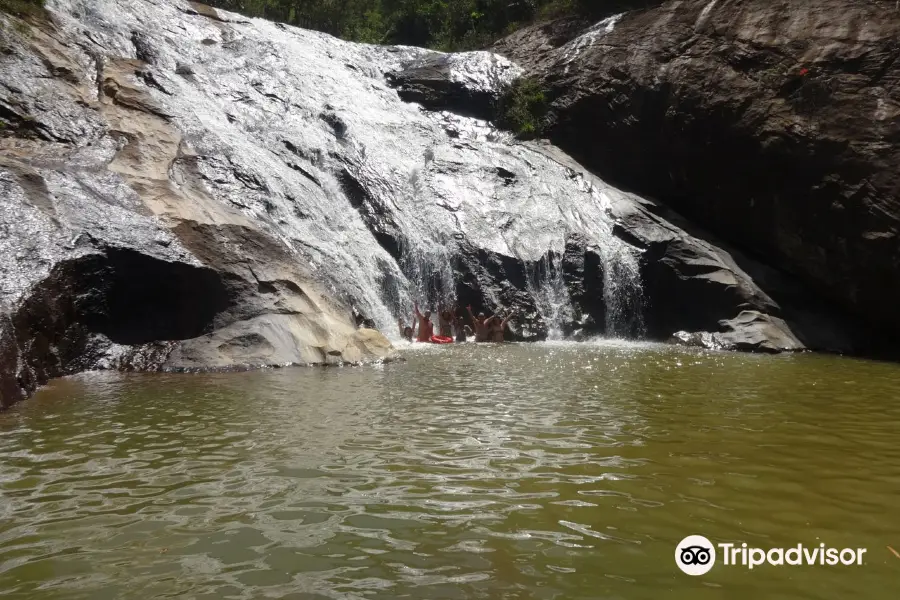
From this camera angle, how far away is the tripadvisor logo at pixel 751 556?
3332 millimetres

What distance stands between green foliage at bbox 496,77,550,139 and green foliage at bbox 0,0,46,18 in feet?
43.4

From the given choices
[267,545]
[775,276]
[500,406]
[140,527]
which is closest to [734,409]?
[500,406]

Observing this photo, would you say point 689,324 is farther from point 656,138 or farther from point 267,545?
point 267,545

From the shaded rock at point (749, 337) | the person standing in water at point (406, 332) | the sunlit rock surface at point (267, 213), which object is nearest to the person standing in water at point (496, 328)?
the sunlit rock surface at point (267, 213)

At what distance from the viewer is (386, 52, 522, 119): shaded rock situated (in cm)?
2317

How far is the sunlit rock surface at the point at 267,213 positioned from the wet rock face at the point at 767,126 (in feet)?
4.34

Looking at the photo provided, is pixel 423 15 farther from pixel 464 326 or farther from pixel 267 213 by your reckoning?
pixel 267 213

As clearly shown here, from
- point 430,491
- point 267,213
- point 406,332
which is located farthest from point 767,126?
point 430,491

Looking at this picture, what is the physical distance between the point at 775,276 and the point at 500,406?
→ 43.6 feet

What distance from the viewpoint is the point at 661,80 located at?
19.5 m

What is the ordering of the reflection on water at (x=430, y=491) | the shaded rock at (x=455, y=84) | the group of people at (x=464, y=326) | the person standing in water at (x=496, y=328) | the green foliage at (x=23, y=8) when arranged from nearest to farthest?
1. the reflection on water at (x=430, y=491)
2. the green foliage at (x=23, y=8)
3. the group of people at (x=464, y=326)
4. the person standing in water at (x=496, y=328)
5. the shaded rock at (x=455, y=84)

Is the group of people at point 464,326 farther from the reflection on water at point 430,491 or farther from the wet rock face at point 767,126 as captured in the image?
the wet rock face at point 767,126

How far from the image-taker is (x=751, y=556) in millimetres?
3408

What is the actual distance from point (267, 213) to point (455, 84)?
12.2 metres
